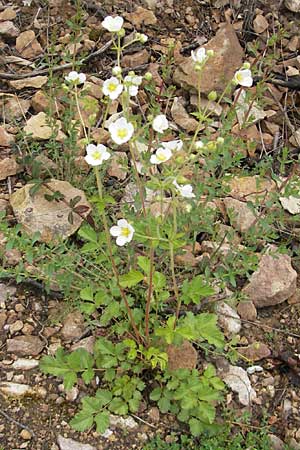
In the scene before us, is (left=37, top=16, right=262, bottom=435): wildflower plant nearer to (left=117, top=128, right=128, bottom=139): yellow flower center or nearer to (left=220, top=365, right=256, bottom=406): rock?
(left=220, top=365, right=256, bottom=406): rock

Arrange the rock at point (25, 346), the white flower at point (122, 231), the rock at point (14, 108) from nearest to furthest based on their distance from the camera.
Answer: the white flower at point (122, 231) < the rock at point (25, 346) < the rock at point (14, 108)

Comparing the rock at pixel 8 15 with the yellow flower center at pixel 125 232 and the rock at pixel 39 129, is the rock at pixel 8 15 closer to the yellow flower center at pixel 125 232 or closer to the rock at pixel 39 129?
the rock at pixel 39 129

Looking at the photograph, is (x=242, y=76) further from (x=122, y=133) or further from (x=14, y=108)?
(x=14, y=108)

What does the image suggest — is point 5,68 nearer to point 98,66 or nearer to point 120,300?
point 98,66

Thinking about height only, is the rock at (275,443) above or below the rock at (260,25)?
below

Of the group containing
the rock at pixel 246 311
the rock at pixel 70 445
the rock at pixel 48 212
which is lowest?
the rock at pixel 70 445

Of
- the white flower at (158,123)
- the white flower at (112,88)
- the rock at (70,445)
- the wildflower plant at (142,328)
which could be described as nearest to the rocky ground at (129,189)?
the rock at (70,445)

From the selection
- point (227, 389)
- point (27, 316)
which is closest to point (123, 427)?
point (227, 389)
